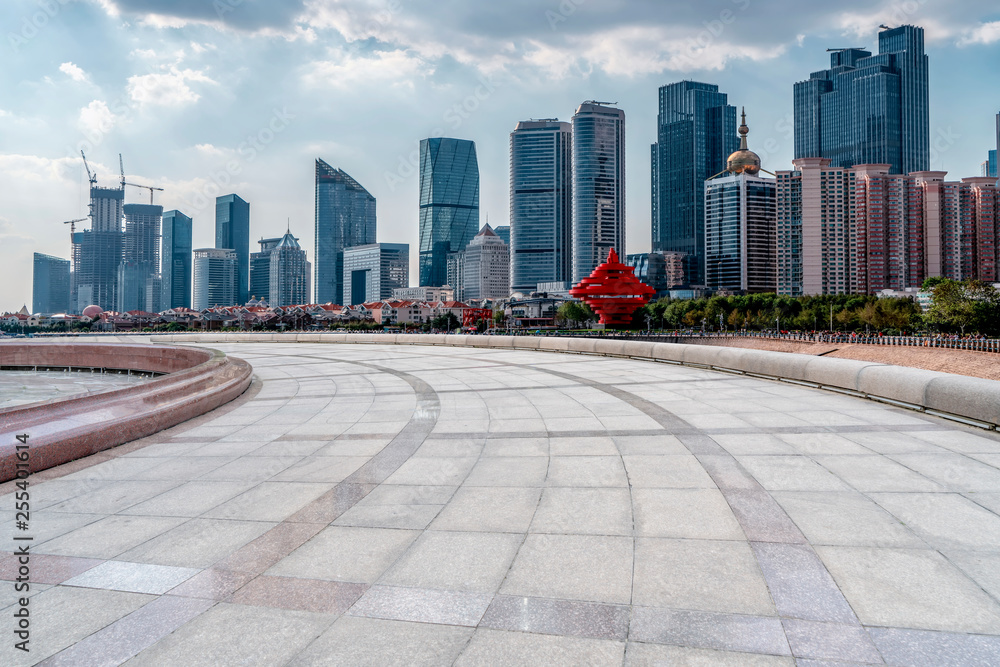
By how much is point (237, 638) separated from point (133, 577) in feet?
4.40

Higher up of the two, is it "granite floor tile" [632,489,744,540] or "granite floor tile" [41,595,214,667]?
"granite floor tile" [632,489,744,540]

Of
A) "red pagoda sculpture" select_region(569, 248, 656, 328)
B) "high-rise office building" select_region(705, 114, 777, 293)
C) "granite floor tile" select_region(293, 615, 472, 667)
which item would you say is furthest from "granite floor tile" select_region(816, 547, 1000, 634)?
"high-rise office building" select_region(705, 114, 777, 293)

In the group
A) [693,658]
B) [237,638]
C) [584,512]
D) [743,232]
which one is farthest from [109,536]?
[743,232]

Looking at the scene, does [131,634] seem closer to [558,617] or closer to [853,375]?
[558,617]

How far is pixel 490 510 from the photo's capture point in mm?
5293

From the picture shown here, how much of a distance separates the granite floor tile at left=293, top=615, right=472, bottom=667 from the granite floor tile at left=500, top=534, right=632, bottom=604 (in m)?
0.62

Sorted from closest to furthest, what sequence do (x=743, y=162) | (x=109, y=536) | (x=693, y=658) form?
(x=693, y=658) < (x=109, y=536) < (x=743, y=162)

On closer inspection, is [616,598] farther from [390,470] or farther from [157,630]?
[390,470]

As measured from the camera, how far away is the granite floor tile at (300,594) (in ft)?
12.1

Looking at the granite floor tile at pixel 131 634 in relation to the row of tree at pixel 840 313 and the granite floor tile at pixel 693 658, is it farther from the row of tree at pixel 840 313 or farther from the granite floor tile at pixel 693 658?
the row of tree at pixel 840 313

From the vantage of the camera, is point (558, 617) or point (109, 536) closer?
point (558, 617)

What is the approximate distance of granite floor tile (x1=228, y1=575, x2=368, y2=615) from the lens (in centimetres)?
370

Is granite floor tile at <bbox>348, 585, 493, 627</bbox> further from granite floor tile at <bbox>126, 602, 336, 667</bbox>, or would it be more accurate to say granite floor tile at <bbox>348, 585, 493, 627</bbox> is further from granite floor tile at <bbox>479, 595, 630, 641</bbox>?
granite floor tile at <bbox>126, 602, 336, 667</bbox>

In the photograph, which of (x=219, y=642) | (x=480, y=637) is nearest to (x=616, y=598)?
(x=480, y=637)
